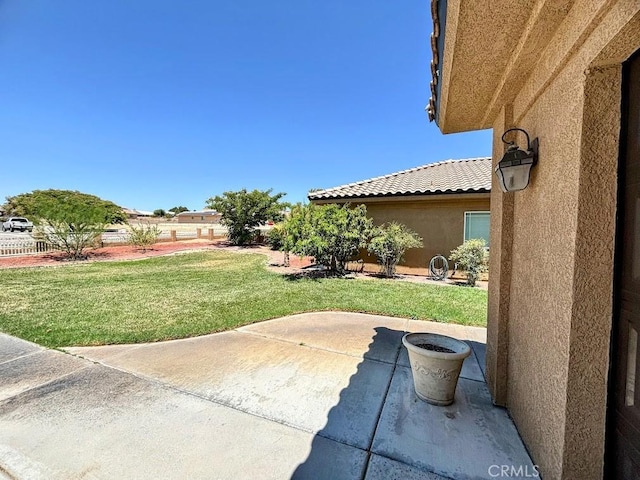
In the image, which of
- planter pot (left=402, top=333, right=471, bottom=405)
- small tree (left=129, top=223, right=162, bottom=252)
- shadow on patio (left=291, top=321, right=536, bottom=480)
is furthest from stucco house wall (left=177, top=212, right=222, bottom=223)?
planter pot (left=402, top=333, right=471, bottom=405)

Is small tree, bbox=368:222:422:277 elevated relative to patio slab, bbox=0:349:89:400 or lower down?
elevated

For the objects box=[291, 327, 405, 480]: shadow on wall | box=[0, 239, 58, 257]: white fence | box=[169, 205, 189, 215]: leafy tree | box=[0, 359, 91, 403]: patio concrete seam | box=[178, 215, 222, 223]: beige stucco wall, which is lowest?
box=[0, 359, 91, 403]: patio concrete seam

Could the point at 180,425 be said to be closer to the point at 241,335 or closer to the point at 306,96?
the point at 241,335

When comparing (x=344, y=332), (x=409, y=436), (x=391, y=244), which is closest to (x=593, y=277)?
(x=409, y=436)

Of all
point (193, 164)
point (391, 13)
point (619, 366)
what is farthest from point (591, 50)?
point (193, 164)

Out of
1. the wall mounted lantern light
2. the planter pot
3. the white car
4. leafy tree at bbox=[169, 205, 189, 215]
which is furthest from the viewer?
leafy tree at bbox=[169, 205, 189, 215]

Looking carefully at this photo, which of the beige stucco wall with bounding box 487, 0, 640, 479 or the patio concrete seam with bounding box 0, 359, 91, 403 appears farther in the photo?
the patio concrete seam with bounding box 0, 359, 91, 403

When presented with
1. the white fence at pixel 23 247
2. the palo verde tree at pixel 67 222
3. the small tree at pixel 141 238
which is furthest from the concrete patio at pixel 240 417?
the white fence at pixel 23 247

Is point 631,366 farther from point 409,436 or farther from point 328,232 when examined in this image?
point 328,232

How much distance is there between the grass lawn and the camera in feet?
16.7

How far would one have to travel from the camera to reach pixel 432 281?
9.65 metres

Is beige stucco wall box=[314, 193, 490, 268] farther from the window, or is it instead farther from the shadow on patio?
the shadow on patio

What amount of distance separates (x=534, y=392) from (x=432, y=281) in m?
7.85
